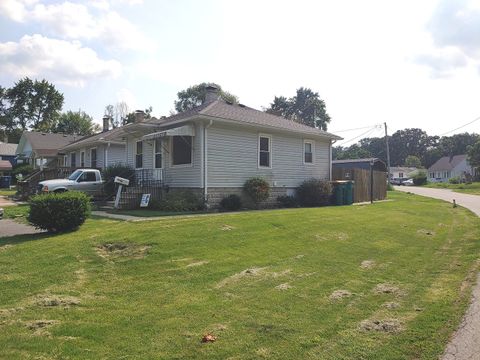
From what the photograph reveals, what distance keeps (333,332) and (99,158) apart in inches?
1064

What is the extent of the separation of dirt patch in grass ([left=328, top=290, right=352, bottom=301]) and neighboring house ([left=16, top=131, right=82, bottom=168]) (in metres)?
33.3

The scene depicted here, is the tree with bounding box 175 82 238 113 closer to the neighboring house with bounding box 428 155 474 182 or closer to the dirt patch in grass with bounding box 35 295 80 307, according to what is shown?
the neighboring house with bounding box 428 155 474 182

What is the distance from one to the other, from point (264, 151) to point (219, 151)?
309 centimetres

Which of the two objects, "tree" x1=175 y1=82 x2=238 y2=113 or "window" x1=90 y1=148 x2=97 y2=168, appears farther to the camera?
"tree" x1=175 y1=82 x2=238 y2=113

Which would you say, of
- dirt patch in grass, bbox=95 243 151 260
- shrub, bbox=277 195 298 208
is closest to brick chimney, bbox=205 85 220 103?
shrub, bbox=277 195 298 208

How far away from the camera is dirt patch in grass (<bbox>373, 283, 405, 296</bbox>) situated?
6914 millimetres

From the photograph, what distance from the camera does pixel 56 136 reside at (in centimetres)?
4731

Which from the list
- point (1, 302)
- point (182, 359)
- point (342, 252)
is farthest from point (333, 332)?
point (342, 252)

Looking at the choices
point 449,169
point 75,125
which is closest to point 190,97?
point 75,125

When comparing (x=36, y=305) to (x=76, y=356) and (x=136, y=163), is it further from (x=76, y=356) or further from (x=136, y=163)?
(x=136, y=163)

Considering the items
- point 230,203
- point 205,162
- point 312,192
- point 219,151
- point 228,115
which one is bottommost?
point 230,203

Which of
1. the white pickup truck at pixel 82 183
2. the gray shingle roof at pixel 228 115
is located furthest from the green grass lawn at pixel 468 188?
the white pickup truck at pixel 82 183

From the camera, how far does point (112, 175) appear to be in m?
21.1

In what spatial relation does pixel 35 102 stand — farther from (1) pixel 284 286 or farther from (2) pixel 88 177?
(1) pixel 284 286
